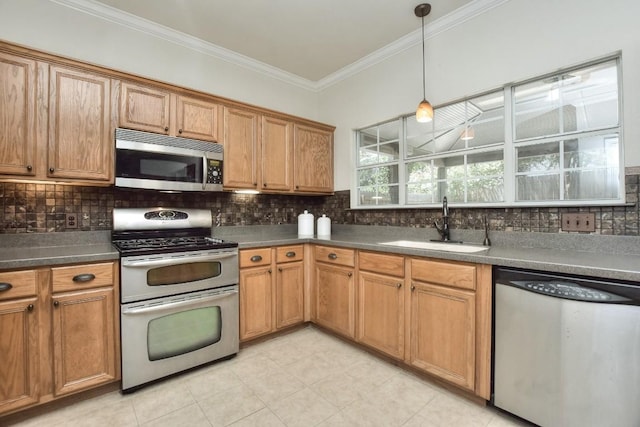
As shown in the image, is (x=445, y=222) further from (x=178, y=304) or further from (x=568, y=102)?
(x=178, y=304)

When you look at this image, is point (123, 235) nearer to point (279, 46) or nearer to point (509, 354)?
point (279, 46)

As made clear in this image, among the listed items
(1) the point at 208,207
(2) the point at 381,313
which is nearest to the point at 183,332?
(1) the point at 208,207

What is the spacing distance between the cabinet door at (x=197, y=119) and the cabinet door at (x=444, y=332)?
2.06 meters

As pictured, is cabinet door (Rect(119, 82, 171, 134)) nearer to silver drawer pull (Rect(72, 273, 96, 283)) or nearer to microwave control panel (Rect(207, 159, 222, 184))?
microwave control panel (Rect(207, 159, 222, 184))

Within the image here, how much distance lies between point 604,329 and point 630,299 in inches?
6.5

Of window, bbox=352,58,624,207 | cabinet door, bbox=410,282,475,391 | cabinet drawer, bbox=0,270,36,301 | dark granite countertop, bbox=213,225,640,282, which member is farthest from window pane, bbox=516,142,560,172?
cabinet drawer, bbox=0,270,36,301

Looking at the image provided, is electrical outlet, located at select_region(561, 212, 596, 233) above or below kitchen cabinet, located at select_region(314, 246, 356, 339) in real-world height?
above

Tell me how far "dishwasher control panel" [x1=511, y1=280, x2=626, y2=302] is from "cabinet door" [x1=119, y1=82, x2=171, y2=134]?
2.63 metres

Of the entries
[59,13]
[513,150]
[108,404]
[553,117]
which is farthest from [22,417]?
[553,117]

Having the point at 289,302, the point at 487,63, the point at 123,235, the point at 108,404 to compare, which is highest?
the point at 487,63

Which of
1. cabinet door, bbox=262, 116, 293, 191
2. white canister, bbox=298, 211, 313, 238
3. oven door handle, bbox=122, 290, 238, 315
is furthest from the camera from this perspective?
white canister, bbox=298, 211, 313, 238

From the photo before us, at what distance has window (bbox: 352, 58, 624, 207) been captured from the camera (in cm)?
179

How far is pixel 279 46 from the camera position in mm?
2838

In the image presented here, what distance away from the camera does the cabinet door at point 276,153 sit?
286cm
